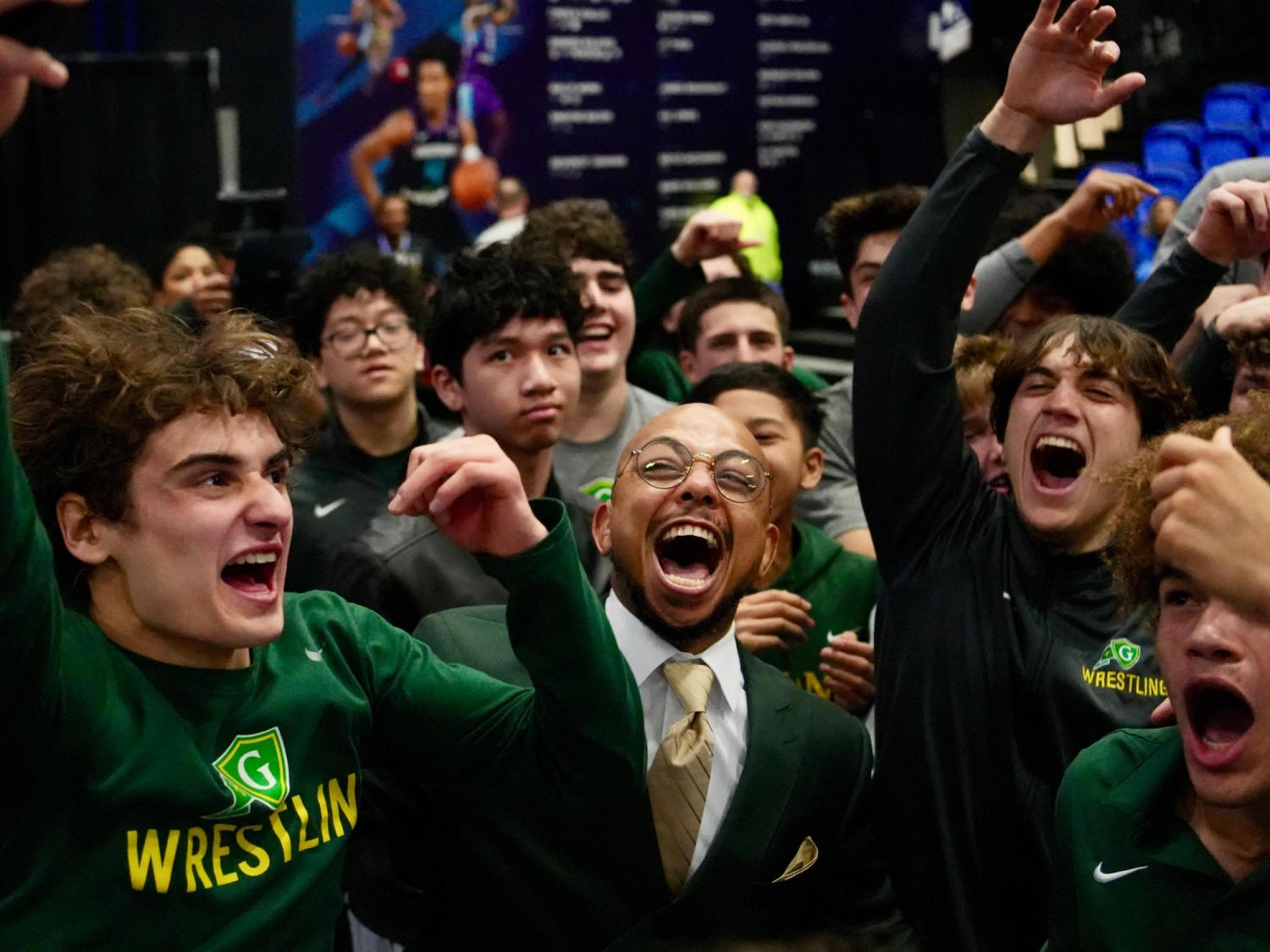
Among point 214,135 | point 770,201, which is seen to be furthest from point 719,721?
point 770,201

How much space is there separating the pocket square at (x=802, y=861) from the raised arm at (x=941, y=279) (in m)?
0.55

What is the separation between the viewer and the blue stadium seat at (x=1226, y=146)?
1007cm

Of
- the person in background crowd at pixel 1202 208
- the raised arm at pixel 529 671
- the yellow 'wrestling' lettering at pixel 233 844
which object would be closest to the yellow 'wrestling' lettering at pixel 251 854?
the yellow 'wrestling' lettering at pixel 233 844

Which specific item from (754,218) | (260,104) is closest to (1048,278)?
(260,104)

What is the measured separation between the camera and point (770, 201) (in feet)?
44.9

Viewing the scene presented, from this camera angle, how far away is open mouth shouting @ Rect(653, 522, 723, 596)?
268cm

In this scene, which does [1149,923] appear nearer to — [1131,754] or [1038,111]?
[1131,754]

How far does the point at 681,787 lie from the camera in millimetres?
2551

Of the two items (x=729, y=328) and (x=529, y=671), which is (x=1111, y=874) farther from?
(x=729, y=328)

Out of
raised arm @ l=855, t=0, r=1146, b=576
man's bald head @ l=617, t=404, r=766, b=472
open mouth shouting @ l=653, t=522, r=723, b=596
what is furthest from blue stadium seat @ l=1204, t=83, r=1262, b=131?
open mouth shouting @ l=653, t=522, r=723, b=596

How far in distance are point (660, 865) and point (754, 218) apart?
10.8 m

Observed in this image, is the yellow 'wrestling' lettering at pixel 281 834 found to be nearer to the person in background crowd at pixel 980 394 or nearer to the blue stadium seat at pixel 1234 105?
the person in background crowd at pixel 980 394

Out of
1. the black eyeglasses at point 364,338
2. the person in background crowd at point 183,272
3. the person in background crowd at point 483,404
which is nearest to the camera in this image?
the person in background crowd at point 483,404

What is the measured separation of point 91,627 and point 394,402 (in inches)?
85.0
